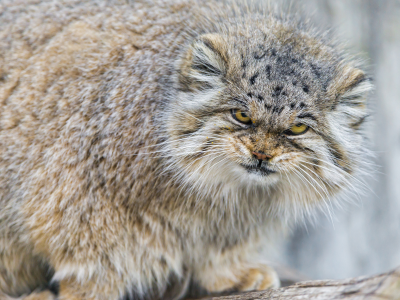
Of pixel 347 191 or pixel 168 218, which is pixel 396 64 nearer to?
pixel 347 191

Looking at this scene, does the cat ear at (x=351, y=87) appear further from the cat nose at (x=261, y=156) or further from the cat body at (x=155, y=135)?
the cat nose at (x=261, y=156)

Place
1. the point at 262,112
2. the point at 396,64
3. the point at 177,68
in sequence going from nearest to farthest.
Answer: the point at 262,112
the point at 177,68
the point at 396,64

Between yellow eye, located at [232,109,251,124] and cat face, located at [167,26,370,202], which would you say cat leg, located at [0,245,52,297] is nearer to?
cat face, located at [167,26,370,202]

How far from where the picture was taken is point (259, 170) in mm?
3545

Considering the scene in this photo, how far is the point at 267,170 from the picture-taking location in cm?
354

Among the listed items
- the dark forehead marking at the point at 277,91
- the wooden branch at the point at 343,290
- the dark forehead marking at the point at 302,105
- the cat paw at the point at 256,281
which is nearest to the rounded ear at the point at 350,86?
the dark forehead marking at the point at 302,105

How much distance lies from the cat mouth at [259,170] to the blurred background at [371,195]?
3409 mm

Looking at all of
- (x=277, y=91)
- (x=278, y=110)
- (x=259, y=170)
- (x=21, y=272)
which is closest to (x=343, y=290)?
(x=259, y=170)

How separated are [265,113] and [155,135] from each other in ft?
3.35

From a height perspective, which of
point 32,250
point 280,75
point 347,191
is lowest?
point 32,250

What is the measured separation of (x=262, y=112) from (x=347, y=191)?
1.25 meters

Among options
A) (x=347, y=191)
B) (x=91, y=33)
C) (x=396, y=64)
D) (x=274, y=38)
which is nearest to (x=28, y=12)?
(x=91, y=33)

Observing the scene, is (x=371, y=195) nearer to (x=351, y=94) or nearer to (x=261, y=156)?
(x=351, y=94)

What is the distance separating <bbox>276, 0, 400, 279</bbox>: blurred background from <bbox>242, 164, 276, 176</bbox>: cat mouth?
3.41m
